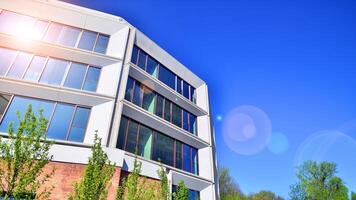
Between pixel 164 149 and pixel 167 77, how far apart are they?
801 cm

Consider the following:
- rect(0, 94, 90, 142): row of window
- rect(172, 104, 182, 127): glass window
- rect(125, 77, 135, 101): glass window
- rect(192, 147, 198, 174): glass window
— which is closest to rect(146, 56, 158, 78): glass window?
rect(125, 77, 135, 101): glass window

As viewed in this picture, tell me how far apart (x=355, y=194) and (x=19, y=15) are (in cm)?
4903

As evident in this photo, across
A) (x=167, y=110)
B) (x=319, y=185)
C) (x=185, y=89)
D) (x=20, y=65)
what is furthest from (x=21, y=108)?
(x=319, y=185)

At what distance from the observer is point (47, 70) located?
1778cm

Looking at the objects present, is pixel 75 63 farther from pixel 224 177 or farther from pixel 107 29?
pixel 224 177

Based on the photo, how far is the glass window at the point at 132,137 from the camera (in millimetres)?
17859

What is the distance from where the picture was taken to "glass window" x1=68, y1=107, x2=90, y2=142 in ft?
51.8

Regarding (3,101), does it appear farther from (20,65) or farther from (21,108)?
(20,65)

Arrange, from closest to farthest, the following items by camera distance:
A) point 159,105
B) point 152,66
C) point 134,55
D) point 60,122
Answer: point 60,122 → point 134,55 → point 159,105 → point 152,66

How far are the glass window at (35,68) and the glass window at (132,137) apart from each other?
7.64 m

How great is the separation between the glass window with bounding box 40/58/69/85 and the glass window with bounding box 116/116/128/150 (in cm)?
543

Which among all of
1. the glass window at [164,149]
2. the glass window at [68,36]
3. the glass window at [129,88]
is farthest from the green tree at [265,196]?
the glass window at [68,36]

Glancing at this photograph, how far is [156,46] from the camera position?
24.3 metres

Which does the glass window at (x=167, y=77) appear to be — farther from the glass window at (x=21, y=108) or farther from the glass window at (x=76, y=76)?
the glass window at (x=21, y=108)
